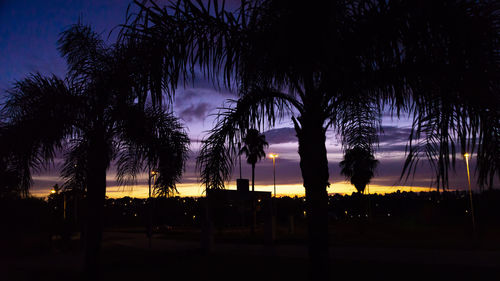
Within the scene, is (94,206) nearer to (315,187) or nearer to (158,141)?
(158,141)

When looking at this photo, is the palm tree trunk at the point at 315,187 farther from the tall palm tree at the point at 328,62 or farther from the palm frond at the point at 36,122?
the palm frond at the point at 36,122

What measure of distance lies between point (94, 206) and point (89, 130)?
1.93 meters

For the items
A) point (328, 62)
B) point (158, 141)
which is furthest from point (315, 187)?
point (158, 141)

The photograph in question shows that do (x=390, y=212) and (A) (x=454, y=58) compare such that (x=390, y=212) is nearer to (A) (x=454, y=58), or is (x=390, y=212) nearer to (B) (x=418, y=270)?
(B) (x=418, y=270)

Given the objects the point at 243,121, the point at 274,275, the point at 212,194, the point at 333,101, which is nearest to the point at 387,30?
the point at 333,101

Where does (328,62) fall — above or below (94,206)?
above

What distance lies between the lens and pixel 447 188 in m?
3.39

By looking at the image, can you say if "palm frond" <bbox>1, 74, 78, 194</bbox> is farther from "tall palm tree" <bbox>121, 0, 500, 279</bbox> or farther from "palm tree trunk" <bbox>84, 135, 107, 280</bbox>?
"tall palm tree" <bbox>121, 0, 500, 279</bbox>

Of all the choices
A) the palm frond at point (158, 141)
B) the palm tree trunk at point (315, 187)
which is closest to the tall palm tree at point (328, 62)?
the palm tree trunk at point (315, 187)

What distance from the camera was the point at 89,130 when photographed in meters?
9.38

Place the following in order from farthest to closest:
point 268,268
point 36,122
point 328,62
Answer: point 268,268 < point 36,122 < point 328,62

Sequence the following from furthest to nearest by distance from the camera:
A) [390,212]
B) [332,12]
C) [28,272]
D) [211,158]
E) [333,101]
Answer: [390,212] < [28,272] < [211,158] < [333,101] < [332,12]

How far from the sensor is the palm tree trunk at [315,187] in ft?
18.2

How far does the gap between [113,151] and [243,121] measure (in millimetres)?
5540
